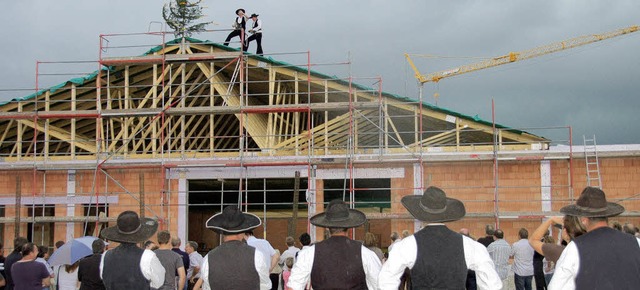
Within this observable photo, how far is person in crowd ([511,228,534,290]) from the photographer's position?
460 inches

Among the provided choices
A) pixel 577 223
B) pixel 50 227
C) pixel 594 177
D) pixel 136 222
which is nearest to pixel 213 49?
→ pixel 50 227

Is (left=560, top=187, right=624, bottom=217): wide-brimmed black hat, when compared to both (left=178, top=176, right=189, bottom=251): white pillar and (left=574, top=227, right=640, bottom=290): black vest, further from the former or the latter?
(left=178, top=176, right=189, bottom=251): white pillar

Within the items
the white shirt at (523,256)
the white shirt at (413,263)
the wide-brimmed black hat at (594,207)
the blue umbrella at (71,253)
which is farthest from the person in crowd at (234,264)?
the white shirt at (523,256)

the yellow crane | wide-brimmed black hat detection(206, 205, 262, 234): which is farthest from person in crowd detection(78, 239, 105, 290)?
the yellow crane

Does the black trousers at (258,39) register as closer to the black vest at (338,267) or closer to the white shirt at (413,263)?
the black vest at (338,267)

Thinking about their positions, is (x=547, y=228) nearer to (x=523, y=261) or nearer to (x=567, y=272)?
(x=567, y=272)

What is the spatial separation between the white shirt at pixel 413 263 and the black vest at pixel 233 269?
131 cm

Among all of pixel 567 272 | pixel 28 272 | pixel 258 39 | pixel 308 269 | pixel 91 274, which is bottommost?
pixel 28 272

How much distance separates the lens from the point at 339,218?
6.46 metres

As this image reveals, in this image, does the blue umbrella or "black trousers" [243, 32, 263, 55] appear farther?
"black trousers" [243, 32, 263, 55]

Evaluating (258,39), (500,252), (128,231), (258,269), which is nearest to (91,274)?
(128,231)

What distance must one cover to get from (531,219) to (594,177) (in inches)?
69.3

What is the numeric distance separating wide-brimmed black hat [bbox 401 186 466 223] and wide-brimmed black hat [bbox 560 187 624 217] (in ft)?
2.80

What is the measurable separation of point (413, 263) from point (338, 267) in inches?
33.0
